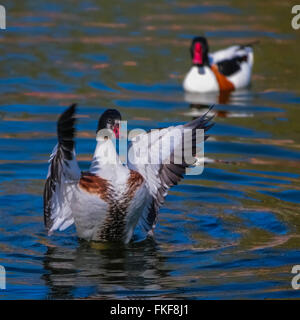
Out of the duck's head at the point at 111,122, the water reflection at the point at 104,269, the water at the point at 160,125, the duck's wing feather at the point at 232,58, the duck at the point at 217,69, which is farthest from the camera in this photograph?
the duck's wing feather at the point at 232,58

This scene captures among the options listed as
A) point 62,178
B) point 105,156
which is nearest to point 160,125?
point 105,156

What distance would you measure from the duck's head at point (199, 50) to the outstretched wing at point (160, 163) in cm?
637

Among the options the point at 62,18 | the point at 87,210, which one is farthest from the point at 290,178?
the point at 62,18

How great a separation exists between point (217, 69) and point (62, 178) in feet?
26.8

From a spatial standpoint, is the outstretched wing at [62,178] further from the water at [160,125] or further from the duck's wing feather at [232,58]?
the duck's wing feather at [232,58]

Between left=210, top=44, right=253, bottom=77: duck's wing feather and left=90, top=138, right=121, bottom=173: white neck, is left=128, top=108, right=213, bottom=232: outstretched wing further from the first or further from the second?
left=210, top=44, right=253, bottom=77: duck's wing feather

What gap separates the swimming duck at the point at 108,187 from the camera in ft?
23.6

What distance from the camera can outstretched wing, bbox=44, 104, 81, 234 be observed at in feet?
20.8

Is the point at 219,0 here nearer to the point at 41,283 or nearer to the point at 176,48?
the point at 176,48

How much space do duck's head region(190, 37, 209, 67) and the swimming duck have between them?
20.9ft

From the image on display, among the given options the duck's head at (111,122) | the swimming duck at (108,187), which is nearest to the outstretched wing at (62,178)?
the swimming duck at (108,187)

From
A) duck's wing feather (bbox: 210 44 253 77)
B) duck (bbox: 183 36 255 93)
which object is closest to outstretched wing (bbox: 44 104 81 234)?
duck (bbox: 183 36 255 93)

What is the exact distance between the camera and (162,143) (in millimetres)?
7621

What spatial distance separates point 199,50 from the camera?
14.1m
